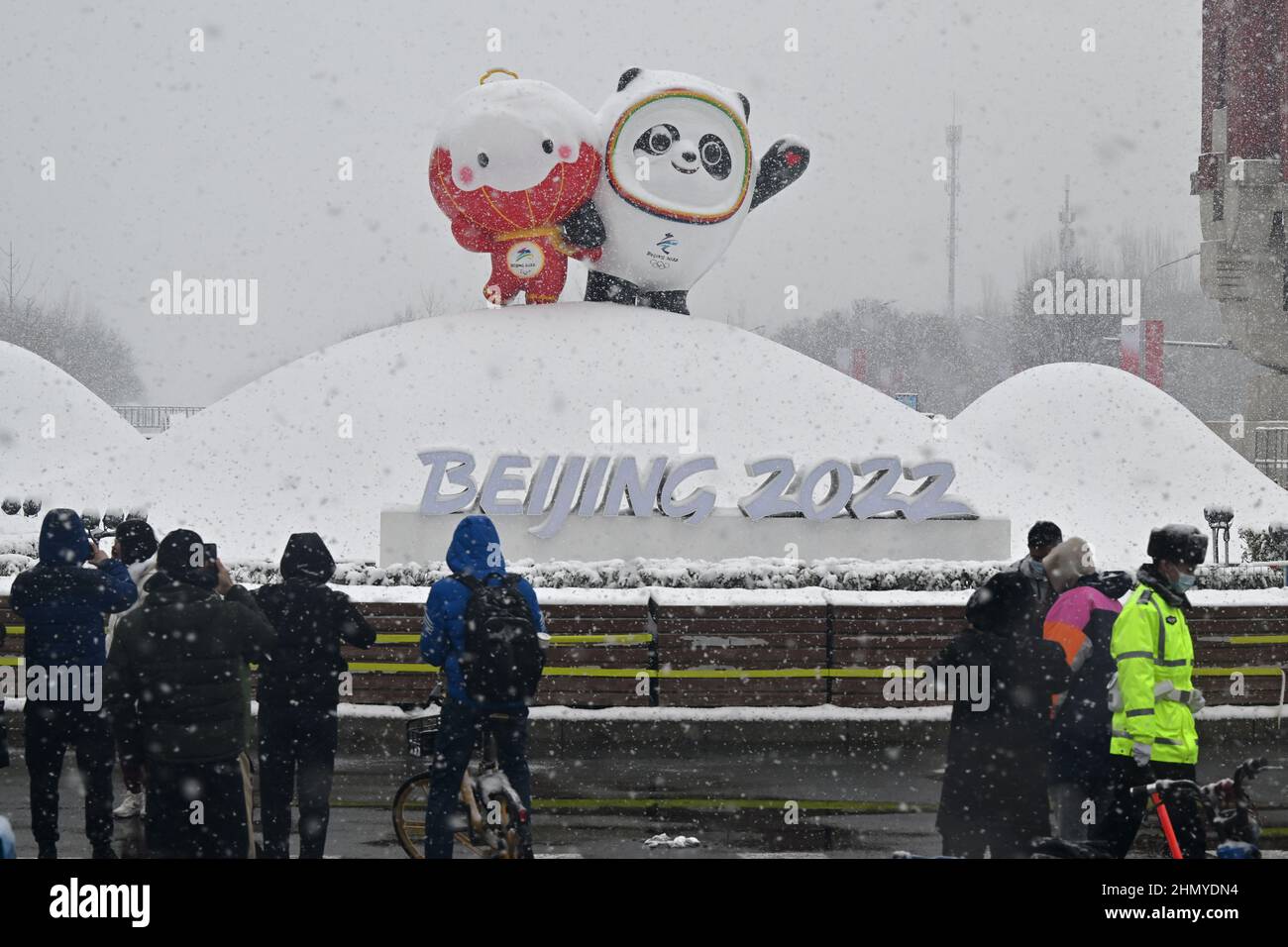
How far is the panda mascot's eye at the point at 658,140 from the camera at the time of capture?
2645 cm

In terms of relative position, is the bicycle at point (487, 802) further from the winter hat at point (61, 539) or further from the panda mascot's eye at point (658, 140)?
the panda mascot's eye at point (658, 140)

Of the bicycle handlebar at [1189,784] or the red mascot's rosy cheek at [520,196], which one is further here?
the red mascot's rosy cheek at [520,196]

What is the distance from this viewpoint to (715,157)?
26.9 meters

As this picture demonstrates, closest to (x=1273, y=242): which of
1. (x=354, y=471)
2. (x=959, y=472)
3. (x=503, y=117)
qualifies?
(x=959, y=472)

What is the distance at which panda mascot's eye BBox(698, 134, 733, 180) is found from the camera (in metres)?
26.8

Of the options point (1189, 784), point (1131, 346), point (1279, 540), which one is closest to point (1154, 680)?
point (1189, 784)

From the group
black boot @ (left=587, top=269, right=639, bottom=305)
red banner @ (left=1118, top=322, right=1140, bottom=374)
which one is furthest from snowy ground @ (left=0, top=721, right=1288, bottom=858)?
red banner @ (left=1118, top=322, right=1140, bottom=374)

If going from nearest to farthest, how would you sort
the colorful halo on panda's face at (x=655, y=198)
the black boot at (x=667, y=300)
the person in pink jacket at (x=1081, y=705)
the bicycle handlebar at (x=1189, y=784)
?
the bicycle handlebar at (x=1189, y=784)
the person in pink jacket at (x=1081, y=705)
the colorful halo on panda's face at (x=655, y=198)
the black boot at (x=667, y=300)

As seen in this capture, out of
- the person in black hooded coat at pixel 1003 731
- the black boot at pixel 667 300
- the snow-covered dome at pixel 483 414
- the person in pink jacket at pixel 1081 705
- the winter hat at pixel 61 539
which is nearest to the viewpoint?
the person in black hooded coat at pixel 1003 731

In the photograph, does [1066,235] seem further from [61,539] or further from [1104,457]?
[61,539]

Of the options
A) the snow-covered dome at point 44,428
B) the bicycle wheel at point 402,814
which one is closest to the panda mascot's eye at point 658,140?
the bicycle wheel at point 402,814

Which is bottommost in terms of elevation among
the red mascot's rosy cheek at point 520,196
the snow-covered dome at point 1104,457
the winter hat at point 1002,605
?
the winter hat at point 1002,605

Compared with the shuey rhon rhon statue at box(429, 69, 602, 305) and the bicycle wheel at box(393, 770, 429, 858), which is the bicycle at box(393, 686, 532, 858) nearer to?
the bicycle wheel at box(393, 770, 429, 858)

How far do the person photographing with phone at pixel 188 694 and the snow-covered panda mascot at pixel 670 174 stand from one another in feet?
67.2
